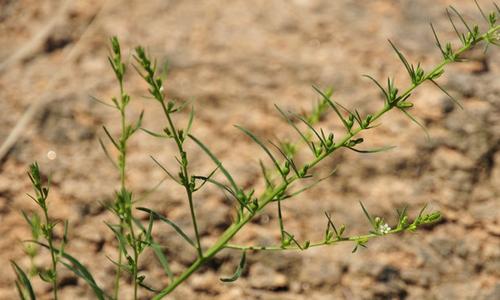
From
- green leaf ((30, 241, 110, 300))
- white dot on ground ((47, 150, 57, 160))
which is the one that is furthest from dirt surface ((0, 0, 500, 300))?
green leaf ((30, 241, 110, 300))

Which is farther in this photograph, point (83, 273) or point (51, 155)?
point (51, 155)

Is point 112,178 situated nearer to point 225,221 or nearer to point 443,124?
point 225,221

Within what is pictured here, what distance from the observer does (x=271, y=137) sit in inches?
109

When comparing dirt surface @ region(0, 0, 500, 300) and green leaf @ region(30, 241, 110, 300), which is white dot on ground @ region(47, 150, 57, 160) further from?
green leaf @ region(30, 241, 110, 300)

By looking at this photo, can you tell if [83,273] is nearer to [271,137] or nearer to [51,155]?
[51,155]

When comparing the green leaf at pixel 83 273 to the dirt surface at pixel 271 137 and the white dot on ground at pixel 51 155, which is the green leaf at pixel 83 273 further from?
the white dot on ground at pixel 51 155

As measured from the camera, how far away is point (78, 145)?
2752 millimetres

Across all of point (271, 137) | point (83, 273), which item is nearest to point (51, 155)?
point (271, 137)

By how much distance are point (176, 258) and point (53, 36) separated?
1.28 meters

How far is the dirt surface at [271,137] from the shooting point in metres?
2.47

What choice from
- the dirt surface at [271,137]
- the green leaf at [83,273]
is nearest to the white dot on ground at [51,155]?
the dirt surface at [271,137]

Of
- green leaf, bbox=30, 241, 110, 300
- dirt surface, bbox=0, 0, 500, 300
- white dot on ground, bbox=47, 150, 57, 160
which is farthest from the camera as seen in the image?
white dot on ground, bbox=47, 150, 57, 160

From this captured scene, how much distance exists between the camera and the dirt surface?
97.1 inches

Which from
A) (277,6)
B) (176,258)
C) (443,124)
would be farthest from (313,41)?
(176,258)
